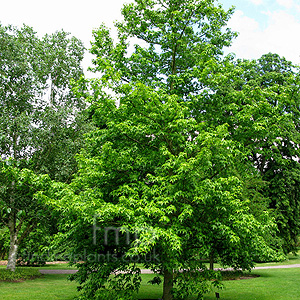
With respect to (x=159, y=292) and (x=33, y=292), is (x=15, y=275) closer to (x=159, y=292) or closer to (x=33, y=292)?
(x=33, y=292)

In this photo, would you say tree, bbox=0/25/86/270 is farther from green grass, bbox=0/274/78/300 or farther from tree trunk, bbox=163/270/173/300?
tree trunk, bbox=163/270/173/300

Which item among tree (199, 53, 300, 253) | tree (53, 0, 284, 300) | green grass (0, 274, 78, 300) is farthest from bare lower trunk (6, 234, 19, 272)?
tree (199, 53, 300, 253)

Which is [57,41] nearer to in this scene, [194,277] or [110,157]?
[110,157]

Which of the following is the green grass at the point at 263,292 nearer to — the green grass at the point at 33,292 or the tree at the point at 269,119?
the tree at the point at 269,119

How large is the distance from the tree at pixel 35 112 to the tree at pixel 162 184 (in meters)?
7.17

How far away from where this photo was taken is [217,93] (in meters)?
10.1

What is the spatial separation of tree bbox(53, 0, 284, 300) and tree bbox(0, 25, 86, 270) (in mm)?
7165

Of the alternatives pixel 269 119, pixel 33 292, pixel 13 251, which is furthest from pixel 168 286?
pixel 13 251

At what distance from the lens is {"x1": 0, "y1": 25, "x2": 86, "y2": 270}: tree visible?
16.2m

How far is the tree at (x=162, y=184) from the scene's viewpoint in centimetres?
747

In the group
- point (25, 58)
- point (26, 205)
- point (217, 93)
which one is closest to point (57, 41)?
point (25, 58)

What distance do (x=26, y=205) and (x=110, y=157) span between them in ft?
33.1

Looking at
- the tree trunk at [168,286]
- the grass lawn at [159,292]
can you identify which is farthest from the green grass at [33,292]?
the tree trunk at [168,286]

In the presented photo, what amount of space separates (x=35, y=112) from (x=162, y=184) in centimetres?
1224
